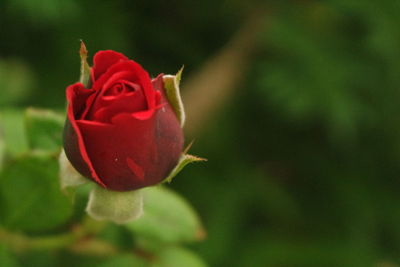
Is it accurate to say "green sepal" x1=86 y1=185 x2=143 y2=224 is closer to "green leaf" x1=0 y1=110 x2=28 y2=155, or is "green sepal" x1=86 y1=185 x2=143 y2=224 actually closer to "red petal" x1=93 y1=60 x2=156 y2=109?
"red petal" x1=93 y1=60 x2=156 y2=109

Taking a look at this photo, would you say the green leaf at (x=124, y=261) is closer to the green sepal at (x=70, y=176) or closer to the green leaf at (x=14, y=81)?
the green sepal at (x=70, y=176)

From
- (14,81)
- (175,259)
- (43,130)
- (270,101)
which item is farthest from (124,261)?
(270,101)

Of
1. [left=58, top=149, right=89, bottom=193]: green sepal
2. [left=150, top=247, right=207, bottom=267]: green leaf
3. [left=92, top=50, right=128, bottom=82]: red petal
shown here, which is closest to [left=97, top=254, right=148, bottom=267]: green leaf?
[left=150, top=247, right=207, bottom=267]: green leaf

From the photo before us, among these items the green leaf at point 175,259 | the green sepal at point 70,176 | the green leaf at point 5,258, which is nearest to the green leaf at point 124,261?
the green leaf at point 175,259

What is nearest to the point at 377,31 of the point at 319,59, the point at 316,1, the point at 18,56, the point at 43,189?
the point at 319,59

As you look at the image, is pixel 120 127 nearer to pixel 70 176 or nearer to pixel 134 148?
pixel 134 148

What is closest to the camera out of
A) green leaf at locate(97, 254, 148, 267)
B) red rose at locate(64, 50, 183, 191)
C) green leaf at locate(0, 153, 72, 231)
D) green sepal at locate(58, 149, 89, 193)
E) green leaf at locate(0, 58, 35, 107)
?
red rose at locate(64, 50, 183, 191)
